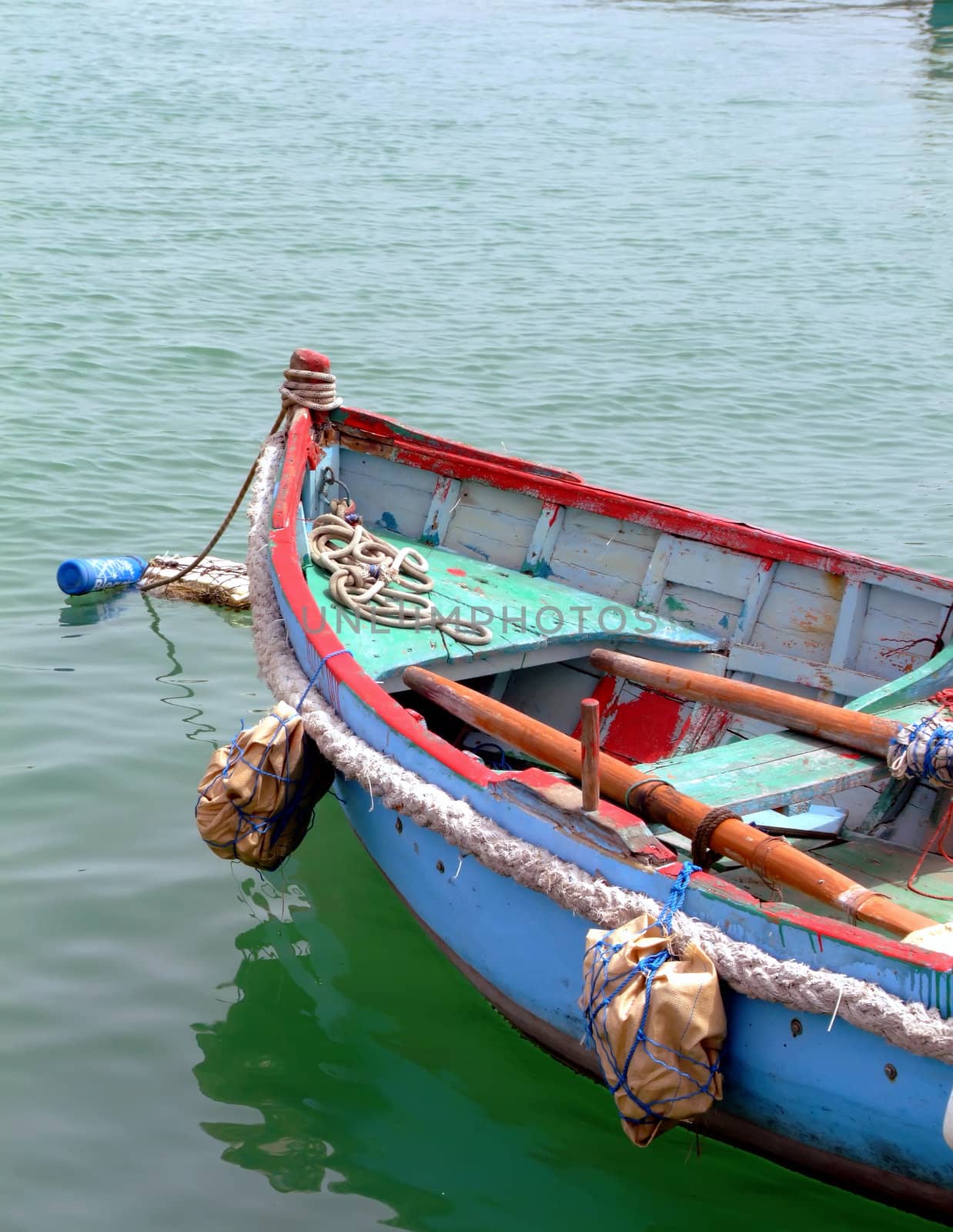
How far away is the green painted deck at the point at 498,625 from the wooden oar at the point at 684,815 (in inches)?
22.4

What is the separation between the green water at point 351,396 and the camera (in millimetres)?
4164

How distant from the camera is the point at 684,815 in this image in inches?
156

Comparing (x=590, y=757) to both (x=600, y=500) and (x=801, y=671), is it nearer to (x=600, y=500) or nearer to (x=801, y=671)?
(x=801, y=671)

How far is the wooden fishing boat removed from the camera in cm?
337

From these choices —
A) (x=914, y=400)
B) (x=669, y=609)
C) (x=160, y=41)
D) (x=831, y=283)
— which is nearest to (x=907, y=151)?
(x=831, y=283)

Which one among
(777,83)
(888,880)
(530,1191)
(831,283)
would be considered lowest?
(530,1191)

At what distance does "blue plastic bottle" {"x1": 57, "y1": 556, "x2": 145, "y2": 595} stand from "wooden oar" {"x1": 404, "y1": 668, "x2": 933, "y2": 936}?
3.58 meters

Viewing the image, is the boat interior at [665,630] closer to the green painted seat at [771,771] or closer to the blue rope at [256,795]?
the green painted seat at [771,771]

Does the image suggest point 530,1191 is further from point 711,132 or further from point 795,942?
point 711,132

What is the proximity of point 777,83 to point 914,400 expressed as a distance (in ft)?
57.0

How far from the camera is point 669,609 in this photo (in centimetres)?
632

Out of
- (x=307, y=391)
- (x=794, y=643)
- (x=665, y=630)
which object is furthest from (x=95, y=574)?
(x=794, y=643)

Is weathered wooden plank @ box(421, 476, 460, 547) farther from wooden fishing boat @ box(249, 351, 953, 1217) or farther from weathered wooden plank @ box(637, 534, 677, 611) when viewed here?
weathered wooden plank @ box(637, 534, 677, 611)

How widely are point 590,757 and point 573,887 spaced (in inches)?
14.7
